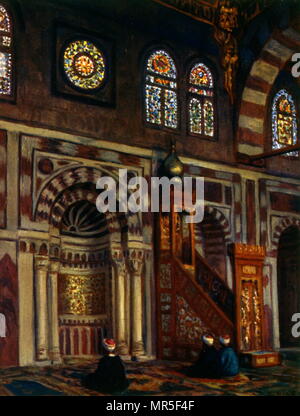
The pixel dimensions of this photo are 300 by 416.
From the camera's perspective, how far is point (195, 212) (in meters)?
11.5

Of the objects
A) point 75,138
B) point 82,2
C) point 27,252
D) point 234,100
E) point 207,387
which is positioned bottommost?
point 207,387

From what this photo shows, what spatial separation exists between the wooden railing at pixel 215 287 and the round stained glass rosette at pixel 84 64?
3.11 m

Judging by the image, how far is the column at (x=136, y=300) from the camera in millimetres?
10398

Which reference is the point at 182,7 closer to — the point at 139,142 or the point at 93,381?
the point at 139,142

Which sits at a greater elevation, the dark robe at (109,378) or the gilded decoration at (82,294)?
the gilded decoration at (82,294)

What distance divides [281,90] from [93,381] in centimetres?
769

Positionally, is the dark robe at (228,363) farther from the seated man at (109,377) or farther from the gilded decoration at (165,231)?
the gilded decoration at (165,231)

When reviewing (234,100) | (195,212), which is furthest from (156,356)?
(234,100)

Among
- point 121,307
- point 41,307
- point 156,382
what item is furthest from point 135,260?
point 156,382

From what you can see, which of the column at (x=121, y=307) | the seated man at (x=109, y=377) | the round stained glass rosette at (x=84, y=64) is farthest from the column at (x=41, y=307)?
the round stained glass rosette at (x=84, y=64)

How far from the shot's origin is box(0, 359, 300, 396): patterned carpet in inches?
298

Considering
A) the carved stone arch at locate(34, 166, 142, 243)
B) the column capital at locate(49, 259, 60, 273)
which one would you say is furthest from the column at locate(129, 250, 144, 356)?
the column capital at locate(49, 259, 60, 273)

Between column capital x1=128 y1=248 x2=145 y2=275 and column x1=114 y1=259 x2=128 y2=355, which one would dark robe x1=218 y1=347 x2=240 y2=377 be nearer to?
column x1=114 y1=259 x2=128 y2=355

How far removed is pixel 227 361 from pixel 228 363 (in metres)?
0.03
